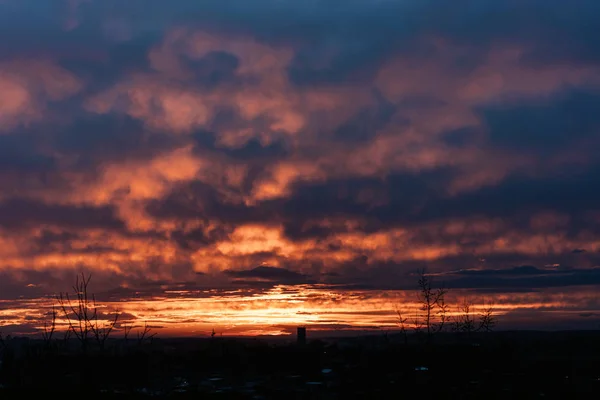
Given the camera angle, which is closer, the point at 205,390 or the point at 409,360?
the point at 205,390

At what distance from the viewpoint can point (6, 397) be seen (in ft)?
81.2

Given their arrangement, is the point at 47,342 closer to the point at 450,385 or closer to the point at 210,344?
the point at 210,344

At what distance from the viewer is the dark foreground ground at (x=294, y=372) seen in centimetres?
2727

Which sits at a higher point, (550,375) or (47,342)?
(47,342)

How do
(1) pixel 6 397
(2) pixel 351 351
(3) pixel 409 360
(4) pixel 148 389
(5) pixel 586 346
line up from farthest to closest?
(5) pixel 586 346, (2) pixel 351 351, (3) pixel 409 360, (4) pixel 148 389, (1) pixel 6 397

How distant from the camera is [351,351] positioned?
39.8 m

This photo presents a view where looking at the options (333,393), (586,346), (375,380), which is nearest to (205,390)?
(333,393)

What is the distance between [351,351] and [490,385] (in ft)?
39.5

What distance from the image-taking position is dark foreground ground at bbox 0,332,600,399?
27.3 meters

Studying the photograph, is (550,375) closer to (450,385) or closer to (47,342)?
(450,385)

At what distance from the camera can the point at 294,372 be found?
3425 cm

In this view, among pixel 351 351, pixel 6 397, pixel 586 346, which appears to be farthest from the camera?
pixel 586 346

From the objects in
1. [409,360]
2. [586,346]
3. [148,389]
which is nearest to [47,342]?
[148,389]

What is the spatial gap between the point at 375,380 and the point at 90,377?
43.6 ft
